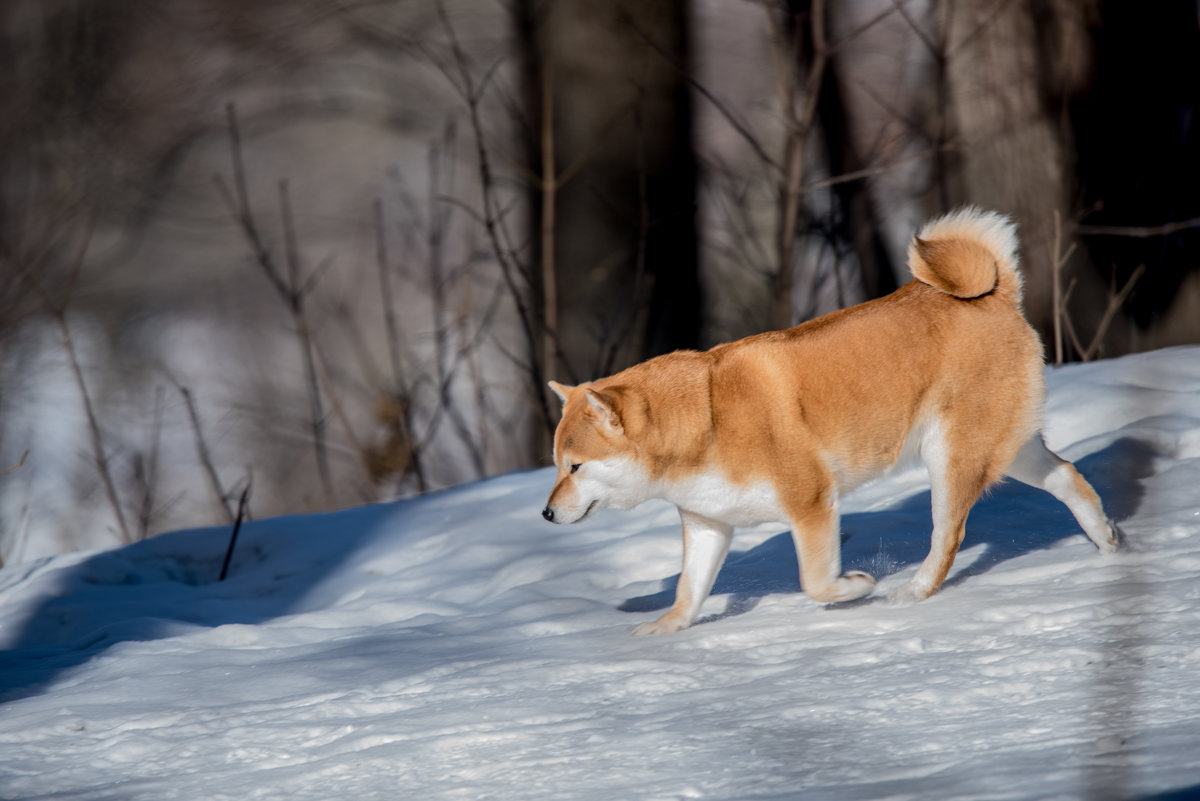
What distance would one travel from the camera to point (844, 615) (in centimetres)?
351

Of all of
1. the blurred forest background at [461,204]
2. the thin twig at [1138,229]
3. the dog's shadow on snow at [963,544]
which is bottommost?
the dog's shadow on snow at [963,544]

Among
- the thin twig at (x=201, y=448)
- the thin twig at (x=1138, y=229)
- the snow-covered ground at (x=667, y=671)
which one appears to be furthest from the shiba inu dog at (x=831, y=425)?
the thin twig at (x=201, y=448)

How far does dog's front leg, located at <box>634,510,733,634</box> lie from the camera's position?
371 centimetres

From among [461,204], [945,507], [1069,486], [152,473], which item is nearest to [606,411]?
[945,507]

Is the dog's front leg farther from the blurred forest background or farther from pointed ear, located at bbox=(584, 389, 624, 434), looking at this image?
the blurred forest background

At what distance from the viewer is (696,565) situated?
3750 millimetres

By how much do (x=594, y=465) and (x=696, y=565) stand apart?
552mm

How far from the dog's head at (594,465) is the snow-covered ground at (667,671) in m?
0.49

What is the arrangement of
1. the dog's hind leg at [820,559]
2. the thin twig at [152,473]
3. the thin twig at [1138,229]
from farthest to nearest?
the thin twig at [152,473] → the thin twig at [1138,229] → the dog's hind leg at [820,559]

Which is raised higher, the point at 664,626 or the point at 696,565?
the point at 696,565

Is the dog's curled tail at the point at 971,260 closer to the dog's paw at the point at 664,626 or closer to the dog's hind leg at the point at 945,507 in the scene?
the dog's hind leg at the point at 945,507

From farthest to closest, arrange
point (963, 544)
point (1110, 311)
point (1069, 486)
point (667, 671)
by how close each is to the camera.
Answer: point (1110, 311) → point (963, 544) → point (1069, 486) → point (667, 671)

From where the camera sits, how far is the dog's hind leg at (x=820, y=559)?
136 inches

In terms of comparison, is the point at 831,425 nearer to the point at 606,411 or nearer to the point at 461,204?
the point at 606,411
